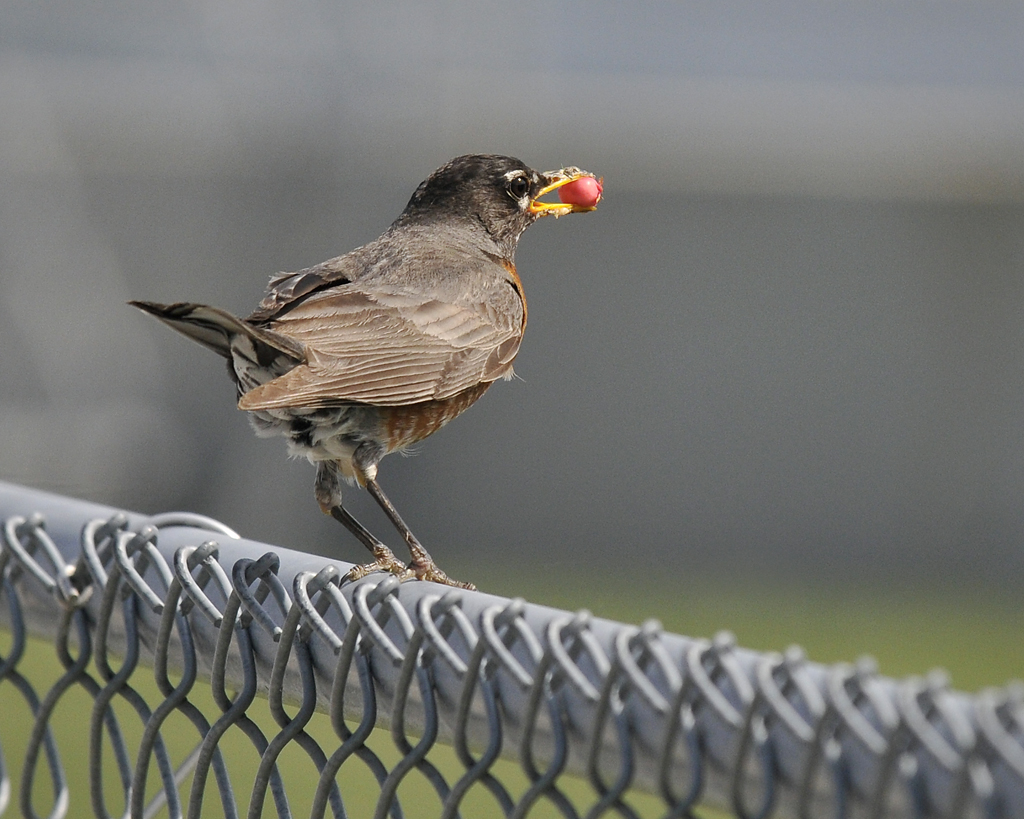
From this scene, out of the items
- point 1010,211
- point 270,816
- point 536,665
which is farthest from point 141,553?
point 1010,211

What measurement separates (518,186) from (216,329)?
1.87 metres

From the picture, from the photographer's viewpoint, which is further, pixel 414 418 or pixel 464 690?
pixel 414 418

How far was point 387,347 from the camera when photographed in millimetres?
3988

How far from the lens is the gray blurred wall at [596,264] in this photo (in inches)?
431

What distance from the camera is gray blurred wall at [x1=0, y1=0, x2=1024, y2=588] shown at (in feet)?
35.9

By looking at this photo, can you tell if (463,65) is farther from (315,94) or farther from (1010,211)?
(1010,211)

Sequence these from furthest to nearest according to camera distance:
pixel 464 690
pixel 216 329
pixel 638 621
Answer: pixel 638 621
pixel 216 329
pixel 464 690

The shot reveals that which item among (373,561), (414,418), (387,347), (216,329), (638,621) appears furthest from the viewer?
(638,621)

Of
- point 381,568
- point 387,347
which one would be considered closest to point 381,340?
point 387,347

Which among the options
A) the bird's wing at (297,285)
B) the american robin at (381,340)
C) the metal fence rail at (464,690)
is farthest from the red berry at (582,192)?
the metal fence rail at (464,690)

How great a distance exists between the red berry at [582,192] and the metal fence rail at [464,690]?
266 centimetres

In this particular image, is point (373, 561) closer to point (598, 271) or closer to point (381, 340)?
point (381, 340)

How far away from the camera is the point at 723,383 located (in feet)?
36.2

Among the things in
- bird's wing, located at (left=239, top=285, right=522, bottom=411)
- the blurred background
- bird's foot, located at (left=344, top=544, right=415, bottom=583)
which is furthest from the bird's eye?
the blurred background
